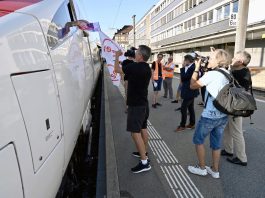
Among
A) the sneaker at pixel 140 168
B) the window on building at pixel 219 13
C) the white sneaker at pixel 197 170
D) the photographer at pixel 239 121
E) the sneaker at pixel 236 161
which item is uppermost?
the window on building at pixel 219 13

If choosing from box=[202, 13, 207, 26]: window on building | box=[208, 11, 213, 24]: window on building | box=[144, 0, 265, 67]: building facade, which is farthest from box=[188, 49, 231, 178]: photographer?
box=[202, 13, 207, 26]: window on building

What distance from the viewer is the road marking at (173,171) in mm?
3371

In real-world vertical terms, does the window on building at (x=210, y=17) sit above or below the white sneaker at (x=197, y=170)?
above

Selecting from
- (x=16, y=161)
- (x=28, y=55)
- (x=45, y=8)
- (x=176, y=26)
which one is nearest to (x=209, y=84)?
(x=45, y=8)

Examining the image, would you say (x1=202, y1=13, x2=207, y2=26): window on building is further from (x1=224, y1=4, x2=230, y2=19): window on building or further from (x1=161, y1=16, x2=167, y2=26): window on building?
(x1=161, y1=16, x2=167, y2=26): window on building

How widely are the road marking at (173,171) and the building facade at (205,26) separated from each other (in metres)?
16.7

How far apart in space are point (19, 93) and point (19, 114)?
12 centimetres

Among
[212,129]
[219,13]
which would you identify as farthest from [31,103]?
[219,13]

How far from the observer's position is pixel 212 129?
3490mm

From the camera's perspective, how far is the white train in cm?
129

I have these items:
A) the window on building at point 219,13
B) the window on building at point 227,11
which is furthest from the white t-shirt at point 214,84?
the window on building at point 219,13

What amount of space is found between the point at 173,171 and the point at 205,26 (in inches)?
1151

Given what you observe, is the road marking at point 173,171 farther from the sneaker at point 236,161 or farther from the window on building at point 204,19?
the window on building at point 204,19

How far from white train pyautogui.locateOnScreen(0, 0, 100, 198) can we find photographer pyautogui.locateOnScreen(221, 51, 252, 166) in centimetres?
261
